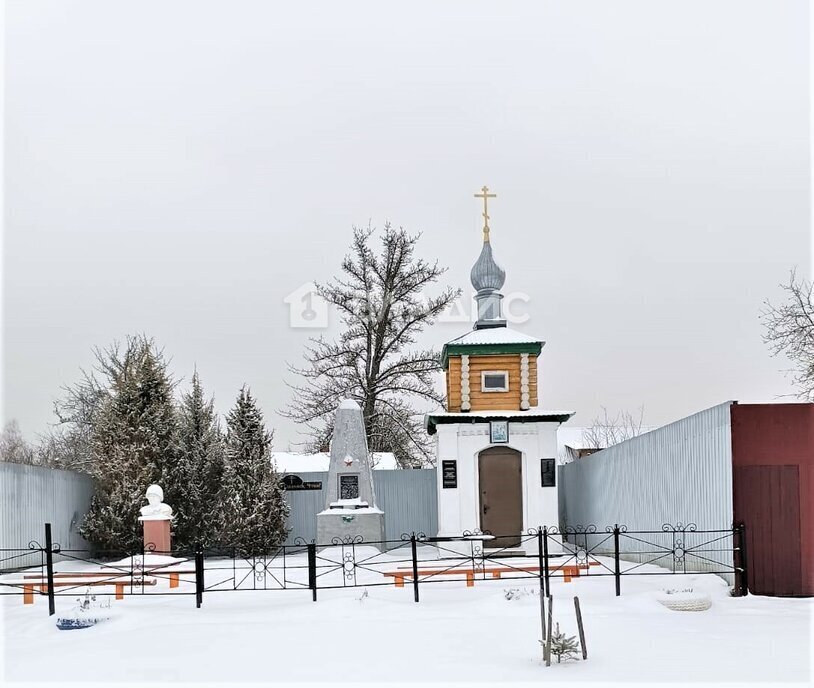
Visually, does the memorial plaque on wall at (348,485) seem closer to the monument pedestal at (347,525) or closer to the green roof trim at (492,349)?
the monument pedestal at (347,525)

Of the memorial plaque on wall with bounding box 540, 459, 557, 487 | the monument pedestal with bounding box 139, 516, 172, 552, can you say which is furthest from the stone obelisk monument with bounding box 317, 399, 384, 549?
the memorial plaque on wall with bounding box 540, 459, 557, 487

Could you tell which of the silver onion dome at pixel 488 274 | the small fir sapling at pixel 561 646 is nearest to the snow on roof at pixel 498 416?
the silver onion dome at pixel 488 274

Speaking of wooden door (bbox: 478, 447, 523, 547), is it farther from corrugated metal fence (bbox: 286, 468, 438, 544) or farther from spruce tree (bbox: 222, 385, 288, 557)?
spruce tree (bbox: 222, 385, 288, 557)

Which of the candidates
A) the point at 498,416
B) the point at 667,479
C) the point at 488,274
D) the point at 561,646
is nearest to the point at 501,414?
the point at 498,416

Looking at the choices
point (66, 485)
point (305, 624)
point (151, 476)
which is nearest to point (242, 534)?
point (151, 476)

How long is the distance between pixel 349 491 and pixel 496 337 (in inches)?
190

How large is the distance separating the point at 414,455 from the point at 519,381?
11659 millimetres

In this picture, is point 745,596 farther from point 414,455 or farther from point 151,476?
point 414,455

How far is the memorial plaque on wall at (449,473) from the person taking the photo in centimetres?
1989

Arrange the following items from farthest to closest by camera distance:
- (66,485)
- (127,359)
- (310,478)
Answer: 1. (310,478)
2. (127,359)
3. (66,485)

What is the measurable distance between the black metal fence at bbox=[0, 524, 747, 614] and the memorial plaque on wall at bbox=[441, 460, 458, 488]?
1.14 m

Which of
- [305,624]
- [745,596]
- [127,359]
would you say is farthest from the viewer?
[127,359]

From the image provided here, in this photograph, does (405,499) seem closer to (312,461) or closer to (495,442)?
(312,461)

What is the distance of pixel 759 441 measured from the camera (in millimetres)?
11617
